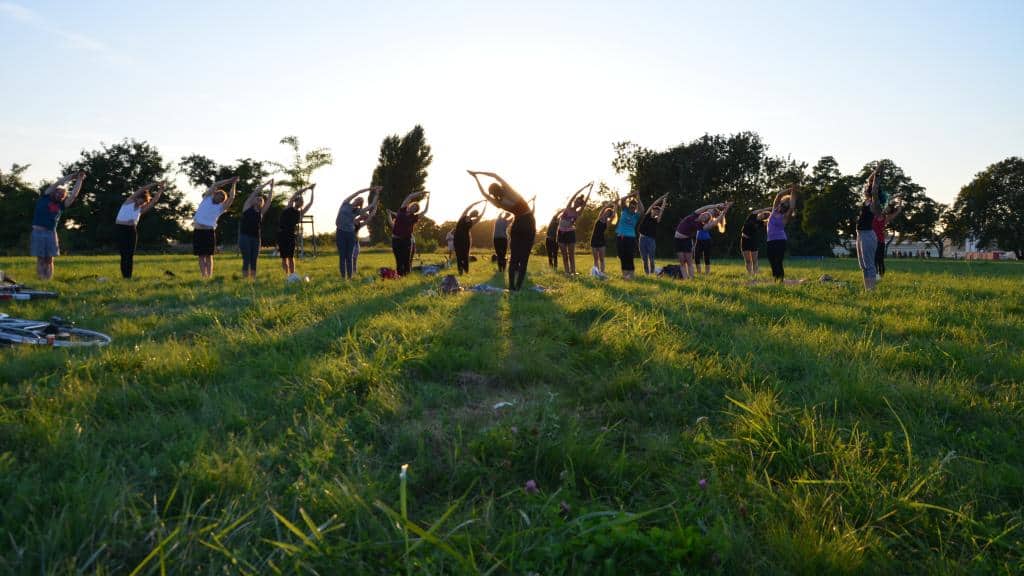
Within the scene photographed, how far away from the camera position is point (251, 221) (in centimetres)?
1251

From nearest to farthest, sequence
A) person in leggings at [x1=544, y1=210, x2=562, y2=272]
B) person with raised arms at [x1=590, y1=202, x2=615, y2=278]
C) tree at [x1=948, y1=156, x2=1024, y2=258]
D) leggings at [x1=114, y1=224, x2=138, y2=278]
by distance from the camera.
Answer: leggings at [x1=114, y1=224, x2=138, y2=278] < person with raised arms at [x1=590, y1=202, x2=615, y2=278] < person in leggings at [x1=544, y1=210, x2=562, y2=272] < tree at [x1=948, y1=156, x2=1024, y2=258]

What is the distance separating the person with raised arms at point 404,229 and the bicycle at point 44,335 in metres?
8.08

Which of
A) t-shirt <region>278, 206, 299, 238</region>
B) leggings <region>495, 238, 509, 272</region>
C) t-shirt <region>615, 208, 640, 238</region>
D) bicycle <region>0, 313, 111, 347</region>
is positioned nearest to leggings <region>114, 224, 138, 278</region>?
t-shirt <region>278, 206, 299, 238</region>

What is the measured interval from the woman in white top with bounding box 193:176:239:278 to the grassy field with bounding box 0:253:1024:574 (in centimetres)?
756

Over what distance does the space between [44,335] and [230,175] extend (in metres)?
59.7

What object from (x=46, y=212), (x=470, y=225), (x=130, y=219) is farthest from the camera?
(x=470, y=225)

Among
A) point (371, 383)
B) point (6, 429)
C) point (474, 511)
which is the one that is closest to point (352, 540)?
point (474, 511)

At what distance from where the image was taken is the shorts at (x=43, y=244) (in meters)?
11.1

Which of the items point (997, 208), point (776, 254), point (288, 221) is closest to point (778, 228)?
point (776, 254)

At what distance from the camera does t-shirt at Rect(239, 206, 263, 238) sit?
40.8 ft

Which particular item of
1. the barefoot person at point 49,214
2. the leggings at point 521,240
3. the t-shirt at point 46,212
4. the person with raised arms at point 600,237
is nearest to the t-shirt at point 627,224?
the person with raised arms at point 600,237

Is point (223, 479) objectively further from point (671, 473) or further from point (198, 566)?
point (671, 473)

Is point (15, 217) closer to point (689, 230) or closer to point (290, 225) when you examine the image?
point (290, 225)

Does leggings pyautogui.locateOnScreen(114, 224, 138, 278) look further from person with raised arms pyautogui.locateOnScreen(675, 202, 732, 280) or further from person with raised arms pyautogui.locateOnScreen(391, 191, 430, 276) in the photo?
person with raised arms pyautogui.locateOnScreen(675, 202, 732, 280)
